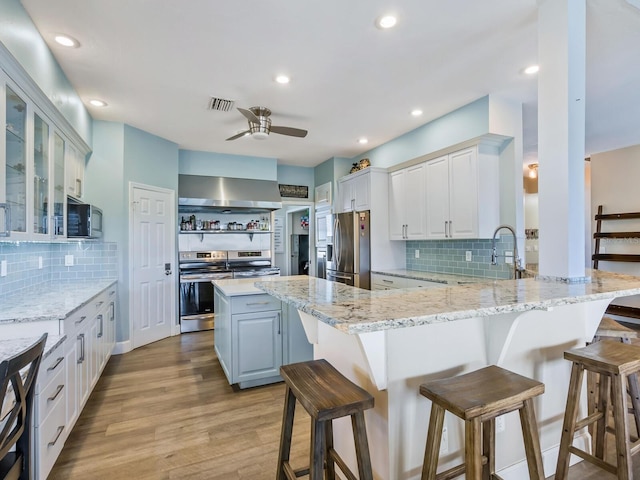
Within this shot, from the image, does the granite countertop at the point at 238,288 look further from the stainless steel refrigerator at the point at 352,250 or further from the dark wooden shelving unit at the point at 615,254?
the dark wooden shelving unit at the point at 615,254

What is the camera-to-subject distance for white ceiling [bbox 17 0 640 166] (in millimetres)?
2031

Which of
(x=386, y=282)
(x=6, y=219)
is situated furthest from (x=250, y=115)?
(x=386, y=282)

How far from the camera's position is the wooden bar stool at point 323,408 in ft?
3.77

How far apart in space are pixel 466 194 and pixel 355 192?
1.83m

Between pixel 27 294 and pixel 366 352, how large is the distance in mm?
2798

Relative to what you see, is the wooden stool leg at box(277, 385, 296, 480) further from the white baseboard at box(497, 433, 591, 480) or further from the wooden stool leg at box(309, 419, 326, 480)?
the white baseboard at box(497, 433, 591, 480)

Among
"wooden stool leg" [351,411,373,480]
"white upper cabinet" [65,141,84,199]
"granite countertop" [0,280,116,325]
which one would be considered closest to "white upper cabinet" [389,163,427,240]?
"wooden stool leg" [351,411,373,480]

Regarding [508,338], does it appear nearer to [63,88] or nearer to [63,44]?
[63,44]

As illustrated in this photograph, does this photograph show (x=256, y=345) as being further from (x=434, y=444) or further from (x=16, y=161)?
(x=16, y=161)

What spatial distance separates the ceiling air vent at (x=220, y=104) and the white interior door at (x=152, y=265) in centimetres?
151

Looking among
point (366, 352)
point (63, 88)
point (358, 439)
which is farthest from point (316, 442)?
point (63, 88)

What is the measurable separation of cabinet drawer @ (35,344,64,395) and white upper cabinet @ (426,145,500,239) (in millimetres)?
3558

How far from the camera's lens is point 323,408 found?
1.14 m

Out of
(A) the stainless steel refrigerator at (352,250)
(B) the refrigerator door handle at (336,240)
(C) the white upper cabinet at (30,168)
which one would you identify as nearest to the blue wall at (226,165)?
(B) the refrigerator door handle at (336,240)
